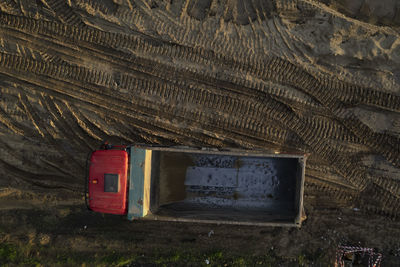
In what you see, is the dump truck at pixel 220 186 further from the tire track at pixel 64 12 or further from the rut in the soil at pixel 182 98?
the tire track at pixel 64 12

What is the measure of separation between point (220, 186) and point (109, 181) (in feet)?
8.41

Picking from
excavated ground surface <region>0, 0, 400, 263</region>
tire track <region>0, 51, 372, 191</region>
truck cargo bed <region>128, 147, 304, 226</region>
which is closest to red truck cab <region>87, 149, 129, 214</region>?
truck cargo bed <region>128, 147, 304, 226</region>

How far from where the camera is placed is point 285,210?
269 inches

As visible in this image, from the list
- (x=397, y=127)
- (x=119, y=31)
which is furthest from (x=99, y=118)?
(x=397, y=127)

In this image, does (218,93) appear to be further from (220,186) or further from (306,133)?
(306,133)

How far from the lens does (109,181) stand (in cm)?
594

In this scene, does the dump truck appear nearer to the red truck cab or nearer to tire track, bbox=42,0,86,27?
the red truck cab

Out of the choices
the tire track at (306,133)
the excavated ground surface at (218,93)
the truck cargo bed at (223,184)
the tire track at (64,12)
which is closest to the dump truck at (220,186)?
the truck cargo bed at (223,184)

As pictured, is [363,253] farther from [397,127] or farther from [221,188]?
[221,188]

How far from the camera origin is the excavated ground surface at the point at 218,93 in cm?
710

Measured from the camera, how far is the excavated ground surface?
7102 millimetres

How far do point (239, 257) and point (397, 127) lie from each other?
481 centimetres

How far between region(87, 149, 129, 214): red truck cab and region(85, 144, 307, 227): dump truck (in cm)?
6

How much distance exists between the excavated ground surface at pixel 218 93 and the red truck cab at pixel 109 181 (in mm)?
1319
